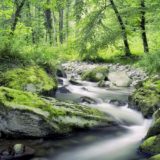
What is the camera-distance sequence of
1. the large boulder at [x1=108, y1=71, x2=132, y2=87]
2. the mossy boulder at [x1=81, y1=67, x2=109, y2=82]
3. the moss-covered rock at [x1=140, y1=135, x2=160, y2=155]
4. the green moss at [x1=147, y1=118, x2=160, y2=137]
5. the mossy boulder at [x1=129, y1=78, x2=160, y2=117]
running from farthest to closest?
1. the mossy boulder at [x1=81, y1=67, x2=109, y2=82]
2. the large boulder at [x1=108, y1=71, x2=132, y2=87]
3. the mossy boulder at [x1=129, y1=78, x2=160, y2=117]
4. the green moss at [x1=147, y1=118, x2=160, y2=137]
5. the moss-covered rock at [x1=140, y1=135, x2=160, y2=155]

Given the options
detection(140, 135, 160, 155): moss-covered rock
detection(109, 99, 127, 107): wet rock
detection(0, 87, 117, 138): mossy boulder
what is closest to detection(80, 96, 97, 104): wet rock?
detection(109, 99, 127, 107): wet rock

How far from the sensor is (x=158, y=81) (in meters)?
12.3

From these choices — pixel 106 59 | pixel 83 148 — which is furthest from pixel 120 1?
pixel 83 148

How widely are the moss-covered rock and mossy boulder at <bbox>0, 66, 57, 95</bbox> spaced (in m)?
5.08

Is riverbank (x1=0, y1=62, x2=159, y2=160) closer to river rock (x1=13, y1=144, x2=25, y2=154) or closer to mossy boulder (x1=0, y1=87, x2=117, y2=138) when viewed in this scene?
mossy boulder (x1=0, y1=87, x2=117, y2=138)

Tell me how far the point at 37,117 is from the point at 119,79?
9426 mm

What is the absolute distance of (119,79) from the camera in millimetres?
17641

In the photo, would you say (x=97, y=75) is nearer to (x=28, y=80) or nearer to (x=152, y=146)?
(x=28, y=80)

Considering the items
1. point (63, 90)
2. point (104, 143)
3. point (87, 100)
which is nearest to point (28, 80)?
point (87, 100)

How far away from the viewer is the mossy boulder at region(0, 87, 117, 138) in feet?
28.3

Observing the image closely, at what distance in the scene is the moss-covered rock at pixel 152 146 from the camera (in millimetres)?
7679

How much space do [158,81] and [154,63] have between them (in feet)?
8.86

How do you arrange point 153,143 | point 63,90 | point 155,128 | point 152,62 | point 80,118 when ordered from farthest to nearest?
point 152,62
point 63,90
point 80,118
point 155,128
point 153,143

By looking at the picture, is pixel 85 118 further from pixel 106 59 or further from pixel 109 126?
pixel 106 59
